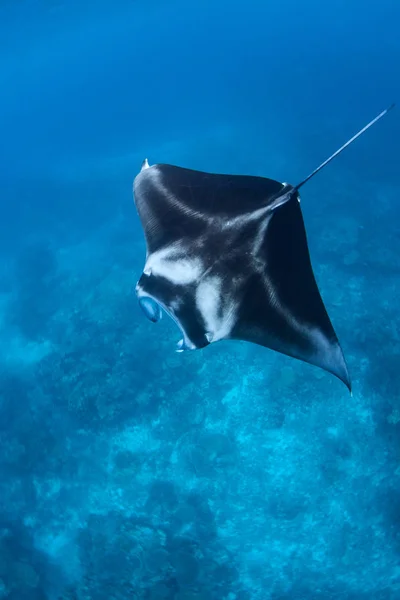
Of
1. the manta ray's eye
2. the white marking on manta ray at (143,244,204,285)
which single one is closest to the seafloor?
the manta ray's eye

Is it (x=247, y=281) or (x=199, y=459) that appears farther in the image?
(x=199, y=459)

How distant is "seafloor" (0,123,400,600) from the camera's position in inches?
480

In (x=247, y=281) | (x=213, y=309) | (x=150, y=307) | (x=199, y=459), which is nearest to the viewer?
(x=213, y=309)

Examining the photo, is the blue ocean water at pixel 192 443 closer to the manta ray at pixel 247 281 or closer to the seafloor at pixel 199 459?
the seafloor at pixel 199 459

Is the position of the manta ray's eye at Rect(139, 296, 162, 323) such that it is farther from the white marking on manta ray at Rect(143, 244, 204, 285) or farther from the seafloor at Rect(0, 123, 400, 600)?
the seafloor at Rect(0, 123, 400, 600)

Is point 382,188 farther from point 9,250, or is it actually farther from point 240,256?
point 240,256

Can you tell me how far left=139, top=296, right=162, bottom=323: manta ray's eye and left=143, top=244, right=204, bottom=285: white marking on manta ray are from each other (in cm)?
30

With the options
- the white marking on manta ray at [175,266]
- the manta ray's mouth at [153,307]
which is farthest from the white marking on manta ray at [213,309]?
the manta ray's mouth at [153,307]

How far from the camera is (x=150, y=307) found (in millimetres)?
4891

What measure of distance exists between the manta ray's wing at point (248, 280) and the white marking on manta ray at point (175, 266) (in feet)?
0.03

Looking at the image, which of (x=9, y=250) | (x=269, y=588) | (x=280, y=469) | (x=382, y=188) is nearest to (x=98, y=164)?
(x=9, y=250)

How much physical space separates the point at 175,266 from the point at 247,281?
79cm

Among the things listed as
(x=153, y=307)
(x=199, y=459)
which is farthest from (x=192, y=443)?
(x=153, y=307)

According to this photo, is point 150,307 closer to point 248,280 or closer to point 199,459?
point 248,280
